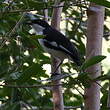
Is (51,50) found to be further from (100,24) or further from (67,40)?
(100,24)

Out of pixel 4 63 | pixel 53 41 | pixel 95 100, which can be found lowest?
pixel 95 100

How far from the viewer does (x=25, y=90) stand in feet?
4.97

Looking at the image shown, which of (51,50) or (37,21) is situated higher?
(37,21)

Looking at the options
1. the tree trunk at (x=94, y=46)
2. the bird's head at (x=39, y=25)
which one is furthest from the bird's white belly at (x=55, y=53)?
the tree trunk at (x=94, y=46)

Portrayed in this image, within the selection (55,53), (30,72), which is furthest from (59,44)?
(30,72)

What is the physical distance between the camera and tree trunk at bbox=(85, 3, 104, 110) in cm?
129

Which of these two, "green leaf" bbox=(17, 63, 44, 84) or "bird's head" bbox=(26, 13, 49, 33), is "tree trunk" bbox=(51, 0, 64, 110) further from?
"bird's head" bbox=(26, 13, 49, 33)

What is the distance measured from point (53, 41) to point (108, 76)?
38.3 inches

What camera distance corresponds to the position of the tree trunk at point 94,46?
1286 millimetres

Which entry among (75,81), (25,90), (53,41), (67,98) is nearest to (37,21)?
(53,41)

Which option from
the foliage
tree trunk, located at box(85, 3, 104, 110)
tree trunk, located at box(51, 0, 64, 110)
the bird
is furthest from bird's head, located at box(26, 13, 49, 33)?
tree trunk, located at box(85, 3, 104, 110)

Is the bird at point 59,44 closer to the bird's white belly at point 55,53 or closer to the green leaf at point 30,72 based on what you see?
the bird's white belly at point 55,53

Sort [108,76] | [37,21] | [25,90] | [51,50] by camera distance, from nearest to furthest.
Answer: [108,76], [25,90], [51,50], [37,21]

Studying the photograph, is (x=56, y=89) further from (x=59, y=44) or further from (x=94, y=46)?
(x=59, y=44)
